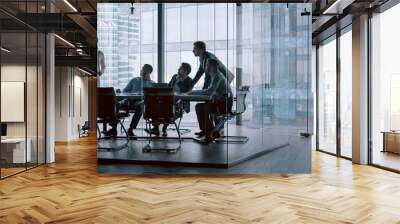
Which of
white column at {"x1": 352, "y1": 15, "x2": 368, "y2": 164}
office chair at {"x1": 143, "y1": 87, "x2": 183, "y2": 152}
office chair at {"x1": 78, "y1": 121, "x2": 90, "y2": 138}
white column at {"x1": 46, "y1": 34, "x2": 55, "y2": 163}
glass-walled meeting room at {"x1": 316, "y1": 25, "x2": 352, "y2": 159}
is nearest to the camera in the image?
office chair at {"x1": 143, "y1": 87, "x2": 183, "y2": 152}

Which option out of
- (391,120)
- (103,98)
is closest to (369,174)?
(391,120)

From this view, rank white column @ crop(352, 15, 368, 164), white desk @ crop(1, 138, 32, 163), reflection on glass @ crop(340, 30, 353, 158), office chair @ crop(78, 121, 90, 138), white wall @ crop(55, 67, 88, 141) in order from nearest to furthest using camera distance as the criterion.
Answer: white desk @ crop(1, 138, 32, 163) < white column @ crop(352, 15, 368, 164) < reflection on glass @ crop(340, 30, 353, 158) < white wall @ crop(55, 67, 88, 141) < office chair @ crop(78, 121, 90, 138)

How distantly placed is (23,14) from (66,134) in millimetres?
7783

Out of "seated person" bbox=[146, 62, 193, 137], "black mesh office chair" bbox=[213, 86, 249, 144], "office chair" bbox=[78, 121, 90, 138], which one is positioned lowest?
"office chair" bbox=[78, 121, 90, 138]

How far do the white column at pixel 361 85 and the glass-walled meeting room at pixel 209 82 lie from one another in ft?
6.39

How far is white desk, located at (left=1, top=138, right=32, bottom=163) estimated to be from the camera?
5.99 metres

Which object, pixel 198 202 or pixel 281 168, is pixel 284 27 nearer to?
pixel 281 168

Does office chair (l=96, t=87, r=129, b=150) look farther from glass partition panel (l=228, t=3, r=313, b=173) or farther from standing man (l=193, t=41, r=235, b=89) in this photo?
glass partition panel (l=228, t=3, r=313, b=173)

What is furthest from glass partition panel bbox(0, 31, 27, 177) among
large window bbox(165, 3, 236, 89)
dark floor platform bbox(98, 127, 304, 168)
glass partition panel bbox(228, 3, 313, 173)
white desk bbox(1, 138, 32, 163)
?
glass partition panel bbox(228, 3, 313, 173)

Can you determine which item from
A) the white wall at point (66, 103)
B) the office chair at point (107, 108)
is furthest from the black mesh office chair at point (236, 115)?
the white wall at point (66, 103)

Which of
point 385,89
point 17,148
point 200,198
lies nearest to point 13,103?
point 17,148

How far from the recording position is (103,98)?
5906mm

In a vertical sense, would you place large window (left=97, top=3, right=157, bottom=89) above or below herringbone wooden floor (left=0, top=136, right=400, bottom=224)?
above

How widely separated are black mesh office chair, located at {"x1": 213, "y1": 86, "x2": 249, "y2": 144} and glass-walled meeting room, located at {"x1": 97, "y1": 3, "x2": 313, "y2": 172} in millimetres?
16
